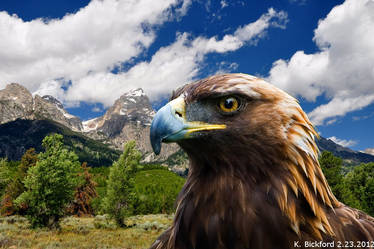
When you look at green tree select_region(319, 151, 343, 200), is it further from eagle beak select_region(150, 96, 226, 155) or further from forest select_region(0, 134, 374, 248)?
eagle beak select_region(150, 96, 226, 155)

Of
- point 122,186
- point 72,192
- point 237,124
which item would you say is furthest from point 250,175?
point 122,186

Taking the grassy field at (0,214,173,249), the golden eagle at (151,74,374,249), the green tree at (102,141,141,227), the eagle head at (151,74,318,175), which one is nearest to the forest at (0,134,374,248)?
the green tree at (102,141,141,227)

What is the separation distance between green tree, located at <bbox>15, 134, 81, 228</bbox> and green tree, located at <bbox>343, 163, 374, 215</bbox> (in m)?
28.1

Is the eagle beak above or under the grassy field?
above

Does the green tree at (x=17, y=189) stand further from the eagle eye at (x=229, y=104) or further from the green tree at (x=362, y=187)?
the green tree at (x=362, y=187)

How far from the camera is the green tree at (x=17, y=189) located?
99.2ft

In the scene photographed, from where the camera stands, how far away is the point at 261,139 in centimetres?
204

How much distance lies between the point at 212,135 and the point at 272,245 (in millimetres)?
943

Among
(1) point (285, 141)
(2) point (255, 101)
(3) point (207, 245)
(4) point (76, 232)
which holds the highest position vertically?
(2) point (255, 101)

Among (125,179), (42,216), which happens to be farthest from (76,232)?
(125,179)

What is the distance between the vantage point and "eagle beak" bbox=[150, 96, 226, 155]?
2.08 m

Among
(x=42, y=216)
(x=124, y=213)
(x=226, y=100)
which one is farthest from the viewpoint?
(x=124, y=213)

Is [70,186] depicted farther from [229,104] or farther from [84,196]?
[229,104]

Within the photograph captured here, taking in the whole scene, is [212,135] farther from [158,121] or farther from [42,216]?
[42,216]
